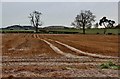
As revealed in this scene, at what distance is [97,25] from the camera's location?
431ft

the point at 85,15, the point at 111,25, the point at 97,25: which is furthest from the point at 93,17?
the point at 111,25

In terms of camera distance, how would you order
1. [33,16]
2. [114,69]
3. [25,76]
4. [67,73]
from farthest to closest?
[33,16] < [114,69] < [67,73] < [25,76]

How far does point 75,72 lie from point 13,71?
8.27 feet

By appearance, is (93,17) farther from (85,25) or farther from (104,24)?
(104,24)

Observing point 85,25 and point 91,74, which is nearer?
point 91,74

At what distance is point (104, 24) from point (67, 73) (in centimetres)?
12751

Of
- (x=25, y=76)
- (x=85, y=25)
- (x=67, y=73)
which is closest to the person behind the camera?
(x=25, y=76)

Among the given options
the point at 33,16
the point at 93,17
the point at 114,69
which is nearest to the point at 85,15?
the point at 93,17

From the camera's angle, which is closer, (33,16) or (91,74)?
(91,74)

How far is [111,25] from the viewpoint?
139 metres

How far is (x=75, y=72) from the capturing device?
40.4ft

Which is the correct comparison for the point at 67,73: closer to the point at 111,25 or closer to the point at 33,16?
the point at 33,16

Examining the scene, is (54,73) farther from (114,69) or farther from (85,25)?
(85,25)

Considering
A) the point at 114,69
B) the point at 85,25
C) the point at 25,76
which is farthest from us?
the point at 85,25
